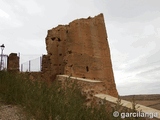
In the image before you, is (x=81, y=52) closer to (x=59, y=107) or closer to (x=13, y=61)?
(x=13, y=61)

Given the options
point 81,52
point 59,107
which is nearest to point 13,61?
point 81,52

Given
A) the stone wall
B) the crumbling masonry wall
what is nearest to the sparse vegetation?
the crumbling masonry wall

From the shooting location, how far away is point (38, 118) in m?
4.11

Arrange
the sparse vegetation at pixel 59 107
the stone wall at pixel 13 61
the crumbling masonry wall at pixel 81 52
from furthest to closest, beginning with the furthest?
the stone wall at pixel 13 61
the crumbling masonry wall at pixel 81 52
the sparse vegetation at pixel 59 107

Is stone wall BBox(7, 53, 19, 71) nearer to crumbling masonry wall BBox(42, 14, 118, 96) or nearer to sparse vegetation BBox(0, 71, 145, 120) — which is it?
crumbling masonry wall BBox(42, 14, 118, 96)

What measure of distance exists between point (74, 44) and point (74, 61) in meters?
1.34

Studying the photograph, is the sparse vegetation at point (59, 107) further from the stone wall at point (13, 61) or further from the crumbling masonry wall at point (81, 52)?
the stone wall at point (13, 61)

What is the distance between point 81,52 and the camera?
15.1 metres

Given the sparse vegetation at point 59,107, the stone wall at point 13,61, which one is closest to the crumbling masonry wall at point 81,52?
the stone wall at point 13,61

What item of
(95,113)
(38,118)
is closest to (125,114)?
(95,113)

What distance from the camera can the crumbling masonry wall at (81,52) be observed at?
1473 centimetres

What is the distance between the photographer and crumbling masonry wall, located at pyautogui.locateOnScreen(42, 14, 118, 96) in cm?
1473

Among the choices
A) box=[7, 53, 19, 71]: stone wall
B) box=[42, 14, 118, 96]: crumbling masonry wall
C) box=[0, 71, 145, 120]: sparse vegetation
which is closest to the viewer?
box=[0, 71, 145, 120]: sparse vegetation

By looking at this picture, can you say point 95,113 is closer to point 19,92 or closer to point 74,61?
point 19,92
